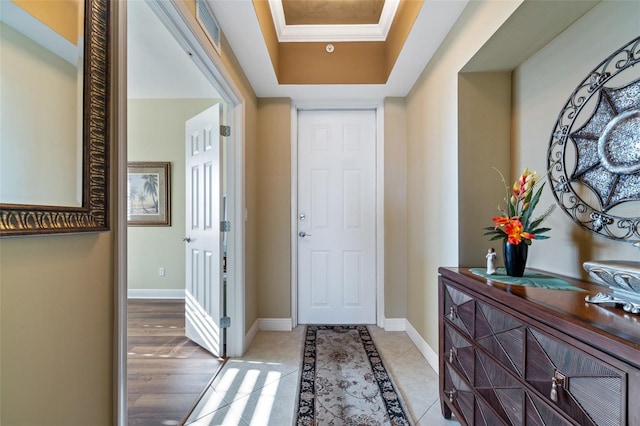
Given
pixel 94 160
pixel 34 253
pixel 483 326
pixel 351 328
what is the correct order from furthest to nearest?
1. pixel 351 328
2. pixel 483 326
3. pixel 94 160
4. pixel 34 253

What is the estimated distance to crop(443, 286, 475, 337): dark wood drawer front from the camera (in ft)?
4.21

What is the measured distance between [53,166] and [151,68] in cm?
277

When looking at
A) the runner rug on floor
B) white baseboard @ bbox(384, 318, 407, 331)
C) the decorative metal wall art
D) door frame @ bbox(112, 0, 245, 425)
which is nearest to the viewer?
door frame @ bbox(112, 0, 245, 425)

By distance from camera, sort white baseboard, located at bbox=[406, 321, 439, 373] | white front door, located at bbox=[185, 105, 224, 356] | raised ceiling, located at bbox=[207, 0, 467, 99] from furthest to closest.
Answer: white front door, located at bbox=[185, 105, 224, 356] < white baseboard, located at bbox=[406, 321, 439, 373] < raised ceiling, located at bbox=[207, 0, 467, 99]

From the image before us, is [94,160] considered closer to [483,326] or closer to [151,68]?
[483,326]

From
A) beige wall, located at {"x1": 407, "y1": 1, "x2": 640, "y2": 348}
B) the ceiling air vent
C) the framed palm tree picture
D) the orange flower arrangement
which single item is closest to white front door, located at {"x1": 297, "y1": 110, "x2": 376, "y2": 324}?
beige wall, located at {"x1": 407, "y1": 1, "x2": 640, "y2": 348}

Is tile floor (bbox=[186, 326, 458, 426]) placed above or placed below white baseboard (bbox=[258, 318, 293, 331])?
below

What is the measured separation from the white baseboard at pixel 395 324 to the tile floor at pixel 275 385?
0.51 ft

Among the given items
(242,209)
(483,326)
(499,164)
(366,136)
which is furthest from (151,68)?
(483,326)

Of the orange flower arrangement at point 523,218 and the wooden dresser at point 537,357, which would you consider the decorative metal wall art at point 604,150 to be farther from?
the wooden dresser at point 537,357

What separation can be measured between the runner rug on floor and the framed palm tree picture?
2540mm

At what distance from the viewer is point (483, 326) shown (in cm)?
118

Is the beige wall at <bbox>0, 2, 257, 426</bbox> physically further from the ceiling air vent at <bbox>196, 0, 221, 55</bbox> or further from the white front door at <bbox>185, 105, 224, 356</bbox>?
the white front door at <bbox>185, 105, 224, 356</bbox>

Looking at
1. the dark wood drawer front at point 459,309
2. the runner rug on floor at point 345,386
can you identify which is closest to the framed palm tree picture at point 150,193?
the runner rug on floor at point 345,386
